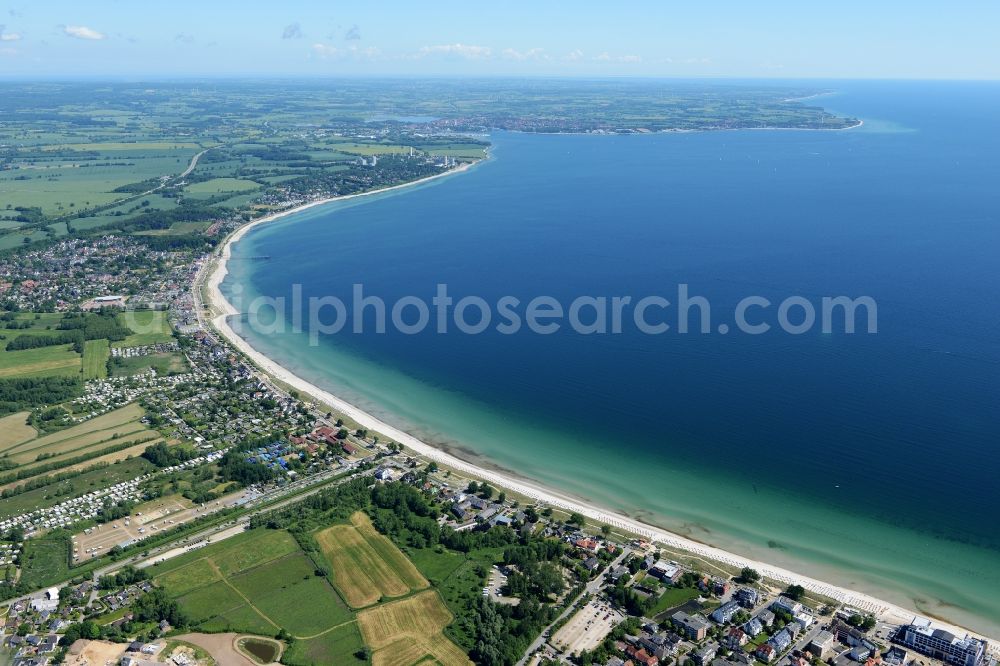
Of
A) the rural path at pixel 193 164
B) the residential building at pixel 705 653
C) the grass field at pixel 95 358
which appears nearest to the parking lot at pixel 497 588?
the residential building at pixel 705 653

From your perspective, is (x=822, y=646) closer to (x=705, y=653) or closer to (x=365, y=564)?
(x=705, y=653)

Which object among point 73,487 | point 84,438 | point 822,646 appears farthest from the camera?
point 84,438

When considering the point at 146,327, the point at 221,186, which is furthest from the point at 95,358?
the point at 221,186

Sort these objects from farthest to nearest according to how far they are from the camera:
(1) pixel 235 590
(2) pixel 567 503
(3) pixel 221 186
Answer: (3) pixel 221 186, (2) pixel 567 503, (1) pixel 235 590

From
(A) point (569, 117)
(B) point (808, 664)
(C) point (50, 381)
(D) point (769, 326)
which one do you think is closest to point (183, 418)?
(C) point (50, 381)

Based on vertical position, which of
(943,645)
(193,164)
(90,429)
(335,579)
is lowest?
(335,579)

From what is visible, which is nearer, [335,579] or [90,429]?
[335,579]

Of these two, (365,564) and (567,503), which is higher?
(567,503)

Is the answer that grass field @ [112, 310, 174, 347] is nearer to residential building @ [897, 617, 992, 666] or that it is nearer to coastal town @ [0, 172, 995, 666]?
coastal town @ [0, 172, 995, 666]
